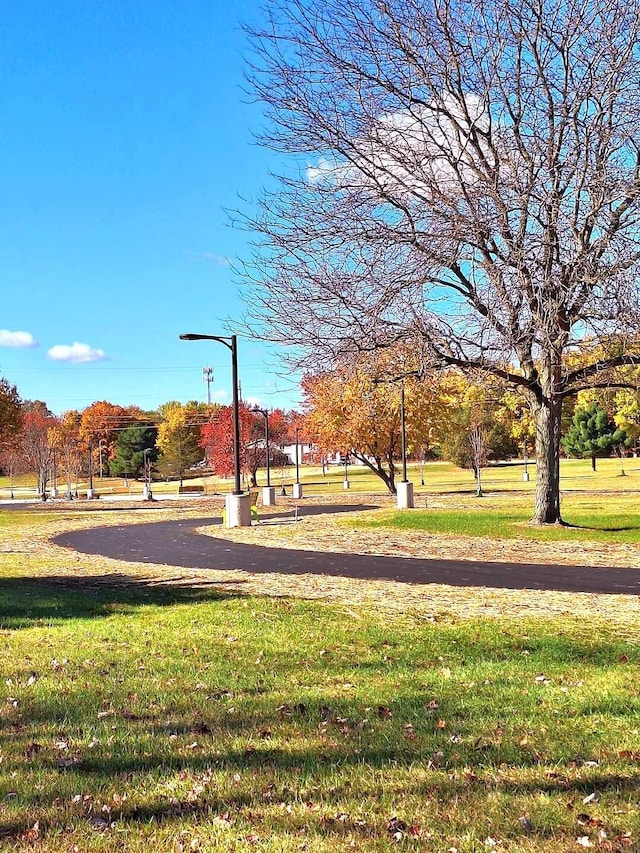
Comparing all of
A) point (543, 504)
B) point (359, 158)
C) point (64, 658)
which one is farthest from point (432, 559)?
point (64, 658)

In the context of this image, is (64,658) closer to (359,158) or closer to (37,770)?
(37,770)

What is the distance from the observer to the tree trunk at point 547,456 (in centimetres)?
2014

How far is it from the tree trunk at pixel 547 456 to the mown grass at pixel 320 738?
12.6 m

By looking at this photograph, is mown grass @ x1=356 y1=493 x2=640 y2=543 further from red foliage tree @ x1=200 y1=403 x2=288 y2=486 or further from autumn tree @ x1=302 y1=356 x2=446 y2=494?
red foliage tree @ x1=200 y1=403 x2=288 y2=486

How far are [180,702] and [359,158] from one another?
46.3 feet

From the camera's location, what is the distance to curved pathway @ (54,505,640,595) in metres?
12.3

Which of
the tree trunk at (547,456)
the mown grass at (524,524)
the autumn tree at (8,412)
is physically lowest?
the mown grass at (524,524)

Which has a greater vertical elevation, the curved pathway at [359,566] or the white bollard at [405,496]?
the white bollard at [405,496]

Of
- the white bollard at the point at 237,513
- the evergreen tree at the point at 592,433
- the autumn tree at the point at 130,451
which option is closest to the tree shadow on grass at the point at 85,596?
the white bollard at the point at 237,513

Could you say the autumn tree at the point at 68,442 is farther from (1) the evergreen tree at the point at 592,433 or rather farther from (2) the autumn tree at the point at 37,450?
(1) the evergreen tree at the point at 592,433

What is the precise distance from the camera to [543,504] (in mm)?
20734

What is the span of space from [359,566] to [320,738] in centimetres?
1026

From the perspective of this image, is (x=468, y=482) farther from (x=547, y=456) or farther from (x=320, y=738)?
(x=320, y=738)

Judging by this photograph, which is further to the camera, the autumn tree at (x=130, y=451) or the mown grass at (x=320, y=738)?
the autumn tree at (x=130, y=451)
